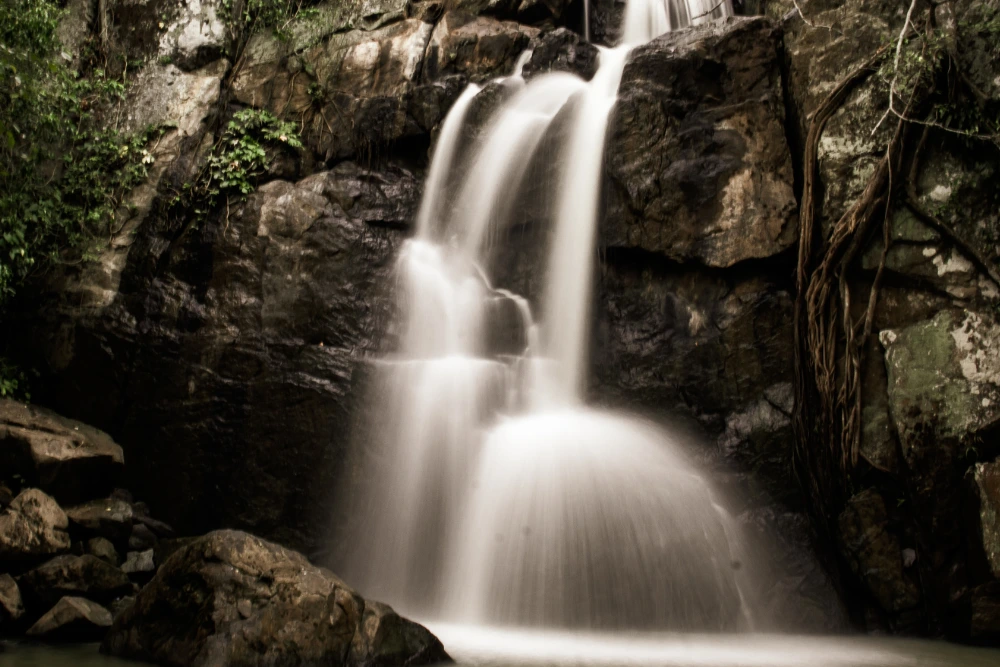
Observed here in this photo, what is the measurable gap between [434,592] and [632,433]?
6.73 feet

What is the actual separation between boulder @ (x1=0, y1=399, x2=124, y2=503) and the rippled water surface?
2.04 metres

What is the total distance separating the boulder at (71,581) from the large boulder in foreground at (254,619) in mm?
1152

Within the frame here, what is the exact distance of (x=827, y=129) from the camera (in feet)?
21.5

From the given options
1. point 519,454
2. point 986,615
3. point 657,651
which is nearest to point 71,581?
point 519,454

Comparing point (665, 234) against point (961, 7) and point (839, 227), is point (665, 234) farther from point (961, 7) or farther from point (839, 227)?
point (961, 7)

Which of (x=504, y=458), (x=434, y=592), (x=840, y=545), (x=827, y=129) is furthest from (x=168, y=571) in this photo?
(x=827, y=129)

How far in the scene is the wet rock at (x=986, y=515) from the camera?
15.9ft

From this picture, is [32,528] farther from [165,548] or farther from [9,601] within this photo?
[165,548]

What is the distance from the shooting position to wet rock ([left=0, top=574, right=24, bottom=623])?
4.82 meters

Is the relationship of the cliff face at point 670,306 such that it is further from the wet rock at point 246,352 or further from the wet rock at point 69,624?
the wet rock at point 69,624

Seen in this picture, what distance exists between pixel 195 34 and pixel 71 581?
751 centimetres

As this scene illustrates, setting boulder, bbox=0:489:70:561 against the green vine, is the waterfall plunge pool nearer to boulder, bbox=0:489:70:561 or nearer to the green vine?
boulder, bbox=0:489:70:561

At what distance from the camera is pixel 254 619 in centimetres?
392

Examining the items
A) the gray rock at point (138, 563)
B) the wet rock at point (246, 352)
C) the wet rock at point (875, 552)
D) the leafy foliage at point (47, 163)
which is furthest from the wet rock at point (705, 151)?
the leafy foliage at point (47, 163)
